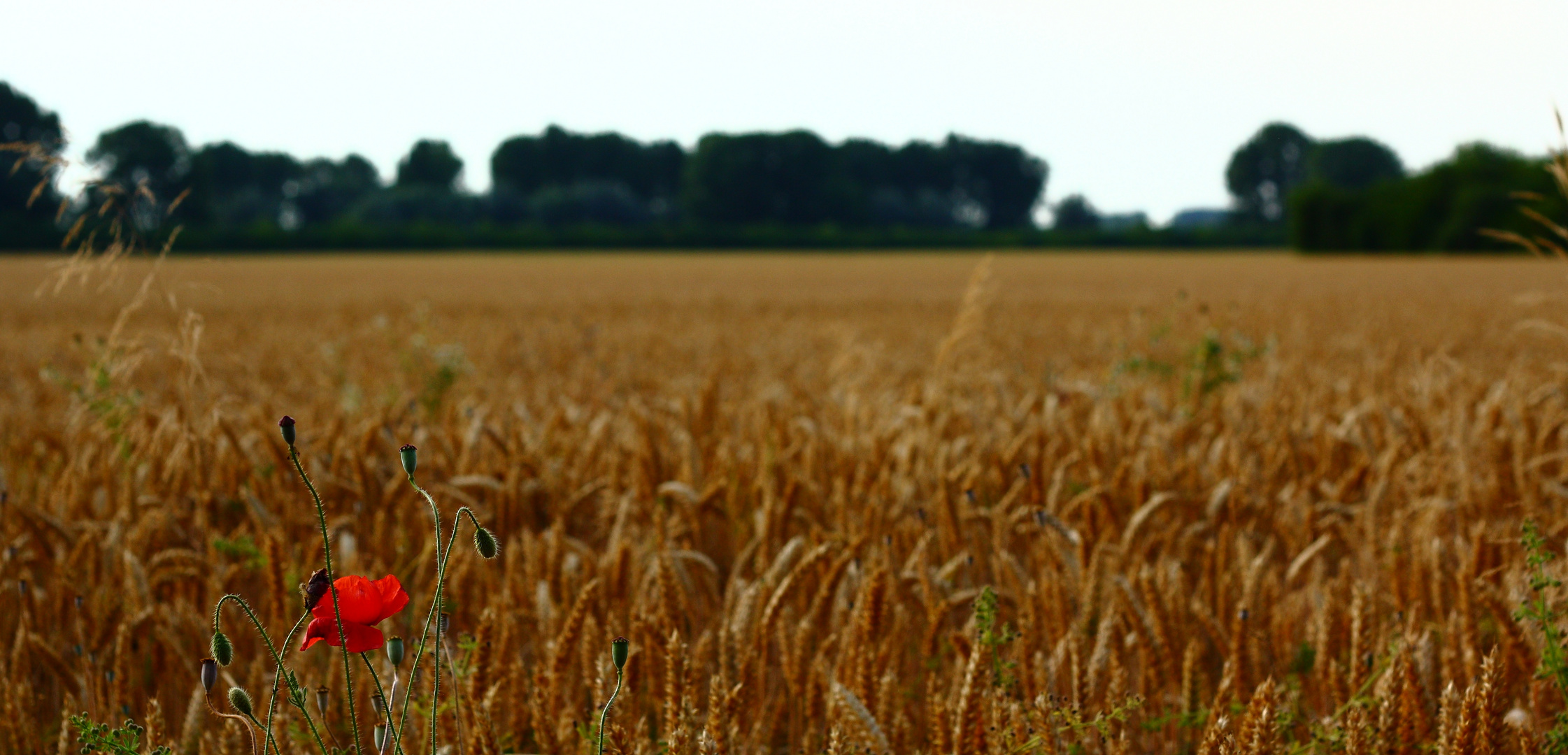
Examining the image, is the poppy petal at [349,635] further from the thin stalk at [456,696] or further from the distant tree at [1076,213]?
the distant tree at [1076,213]

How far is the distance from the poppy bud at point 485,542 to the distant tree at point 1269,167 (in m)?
122

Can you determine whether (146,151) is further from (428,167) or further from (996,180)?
(996,180)

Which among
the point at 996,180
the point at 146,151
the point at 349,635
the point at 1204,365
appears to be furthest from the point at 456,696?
the point at 996,180

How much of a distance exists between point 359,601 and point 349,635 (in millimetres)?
53

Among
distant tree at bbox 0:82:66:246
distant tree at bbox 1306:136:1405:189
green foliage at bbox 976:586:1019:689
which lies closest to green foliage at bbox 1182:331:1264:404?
green foliage at bbox 976:586:1019:689

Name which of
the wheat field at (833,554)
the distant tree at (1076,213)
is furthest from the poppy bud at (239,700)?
the distant tree at (1076,213)

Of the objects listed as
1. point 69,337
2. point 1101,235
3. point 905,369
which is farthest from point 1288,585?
point 1101,235

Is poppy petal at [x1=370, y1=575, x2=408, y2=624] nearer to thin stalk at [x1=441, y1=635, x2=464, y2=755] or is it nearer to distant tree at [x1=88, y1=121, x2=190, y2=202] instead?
thin stalk at [x1=441, y1=635, x2=464, y2=755]

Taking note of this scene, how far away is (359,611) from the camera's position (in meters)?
1.03

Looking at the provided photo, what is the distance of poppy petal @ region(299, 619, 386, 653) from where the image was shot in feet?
3.45

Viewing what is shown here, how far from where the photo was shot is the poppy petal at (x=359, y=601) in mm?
1026

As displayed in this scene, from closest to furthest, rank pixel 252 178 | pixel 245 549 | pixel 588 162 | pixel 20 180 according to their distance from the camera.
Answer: pixel 245 549
pixel 20 180
pixel 252 178
pixel 588 162

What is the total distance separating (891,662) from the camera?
6.45 ft

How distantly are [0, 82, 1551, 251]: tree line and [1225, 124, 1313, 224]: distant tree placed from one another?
0.59 ft
